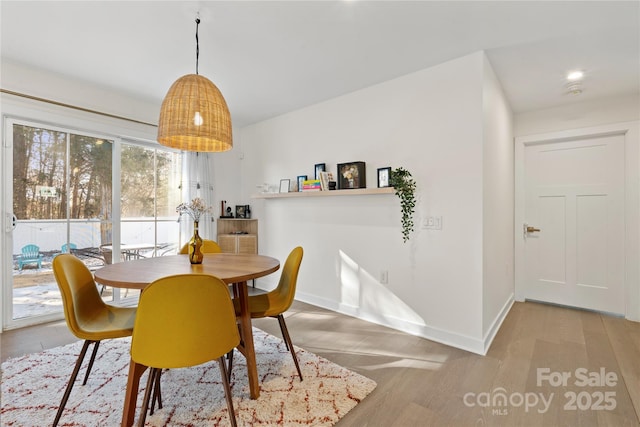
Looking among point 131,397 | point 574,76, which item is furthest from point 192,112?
point 574,76

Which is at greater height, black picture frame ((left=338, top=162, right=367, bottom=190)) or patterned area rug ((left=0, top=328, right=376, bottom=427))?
black picture frame ((left=338, top=162, right=367, bottom=190))

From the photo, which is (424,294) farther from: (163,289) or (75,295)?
(75,295)

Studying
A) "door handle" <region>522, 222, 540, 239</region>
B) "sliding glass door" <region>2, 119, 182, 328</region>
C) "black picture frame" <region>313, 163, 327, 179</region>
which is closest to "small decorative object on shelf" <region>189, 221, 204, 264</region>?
"black picture frame" <region>313, 163, 327, 179</region>

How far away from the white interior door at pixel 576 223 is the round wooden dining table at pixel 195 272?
11.6ft

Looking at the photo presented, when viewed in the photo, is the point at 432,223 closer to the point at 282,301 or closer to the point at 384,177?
the point at 384,177

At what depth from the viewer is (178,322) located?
1325 millimetres

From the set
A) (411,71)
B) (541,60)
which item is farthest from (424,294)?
(541,60)

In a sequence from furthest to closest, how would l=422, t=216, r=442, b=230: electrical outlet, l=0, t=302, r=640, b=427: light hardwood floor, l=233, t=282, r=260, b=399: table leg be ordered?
l=422, t=216, r=442, b=230: electrical outlet < l=233, t=282, r=260, b=399: table leg < l=0, t=302, r=640, b=427: light hardwood floor

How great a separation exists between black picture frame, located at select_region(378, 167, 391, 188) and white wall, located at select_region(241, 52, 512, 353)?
10 centimetres

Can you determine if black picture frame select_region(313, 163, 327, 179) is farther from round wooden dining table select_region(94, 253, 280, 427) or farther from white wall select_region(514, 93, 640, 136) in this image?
white wall select_region(514, 93, 640, 136)

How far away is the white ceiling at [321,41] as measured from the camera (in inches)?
→ 78.0

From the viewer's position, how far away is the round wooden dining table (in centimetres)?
145

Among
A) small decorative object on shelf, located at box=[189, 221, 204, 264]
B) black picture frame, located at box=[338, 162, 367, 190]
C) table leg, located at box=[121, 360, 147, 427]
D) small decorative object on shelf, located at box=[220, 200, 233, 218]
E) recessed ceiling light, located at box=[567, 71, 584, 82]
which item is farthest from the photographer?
small decorative object on shelf, located at box=[220, 200, 233, 218]

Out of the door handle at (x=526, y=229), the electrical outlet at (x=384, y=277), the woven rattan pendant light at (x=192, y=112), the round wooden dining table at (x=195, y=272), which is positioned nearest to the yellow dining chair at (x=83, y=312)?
the round wooden dining table at (x=195, y=272)
